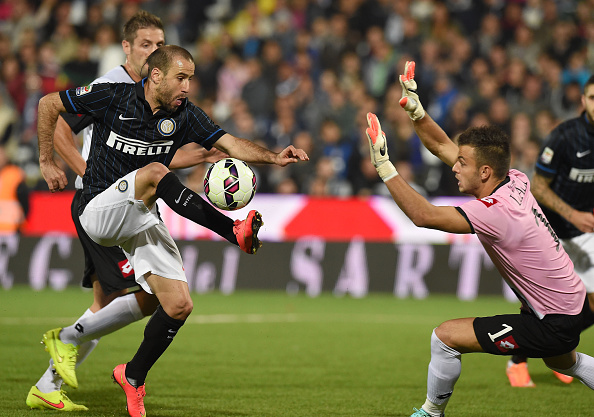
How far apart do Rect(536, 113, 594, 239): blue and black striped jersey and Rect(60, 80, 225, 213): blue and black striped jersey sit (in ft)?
10.5

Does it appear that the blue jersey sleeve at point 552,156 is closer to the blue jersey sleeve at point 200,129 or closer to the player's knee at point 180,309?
the blue jersey sleeve at point 200,129

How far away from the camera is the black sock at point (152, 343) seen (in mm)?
5426

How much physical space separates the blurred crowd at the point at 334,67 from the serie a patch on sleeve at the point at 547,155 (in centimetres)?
657

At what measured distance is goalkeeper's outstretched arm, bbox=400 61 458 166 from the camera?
5.86 metres

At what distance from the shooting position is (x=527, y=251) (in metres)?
5.00

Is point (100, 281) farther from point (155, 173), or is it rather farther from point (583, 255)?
point (583, 255)

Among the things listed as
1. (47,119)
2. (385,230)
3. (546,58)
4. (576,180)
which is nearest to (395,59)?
→ (546,58)

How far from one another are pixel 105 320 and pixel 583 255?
164 inches

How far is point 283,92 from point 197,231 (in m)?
4.25

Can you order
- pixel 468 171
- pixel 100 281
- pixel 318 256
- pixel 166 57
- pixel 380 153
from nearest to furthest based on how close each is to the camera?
1. pixel 380 153
2. pixel 468 171
3. pixel 166 57
4. pixel 100 281
5. pixel 318 256

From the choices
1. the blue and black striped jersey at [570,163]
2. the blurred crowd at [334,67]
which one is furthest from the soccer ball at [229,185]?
the blurred crowd at [334,67]

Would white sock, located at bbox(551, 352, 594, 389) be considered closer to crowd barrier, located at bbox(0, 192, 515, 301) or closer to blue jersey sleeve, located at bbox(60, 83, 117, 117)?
blue jersey sleeve, located at bbox(60, 83, 117, 117)

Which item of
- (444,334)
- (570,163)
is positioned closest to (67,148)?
(444,334)

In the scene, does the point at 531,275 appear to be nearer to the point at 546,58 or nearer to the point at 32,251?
the point at 32,251
